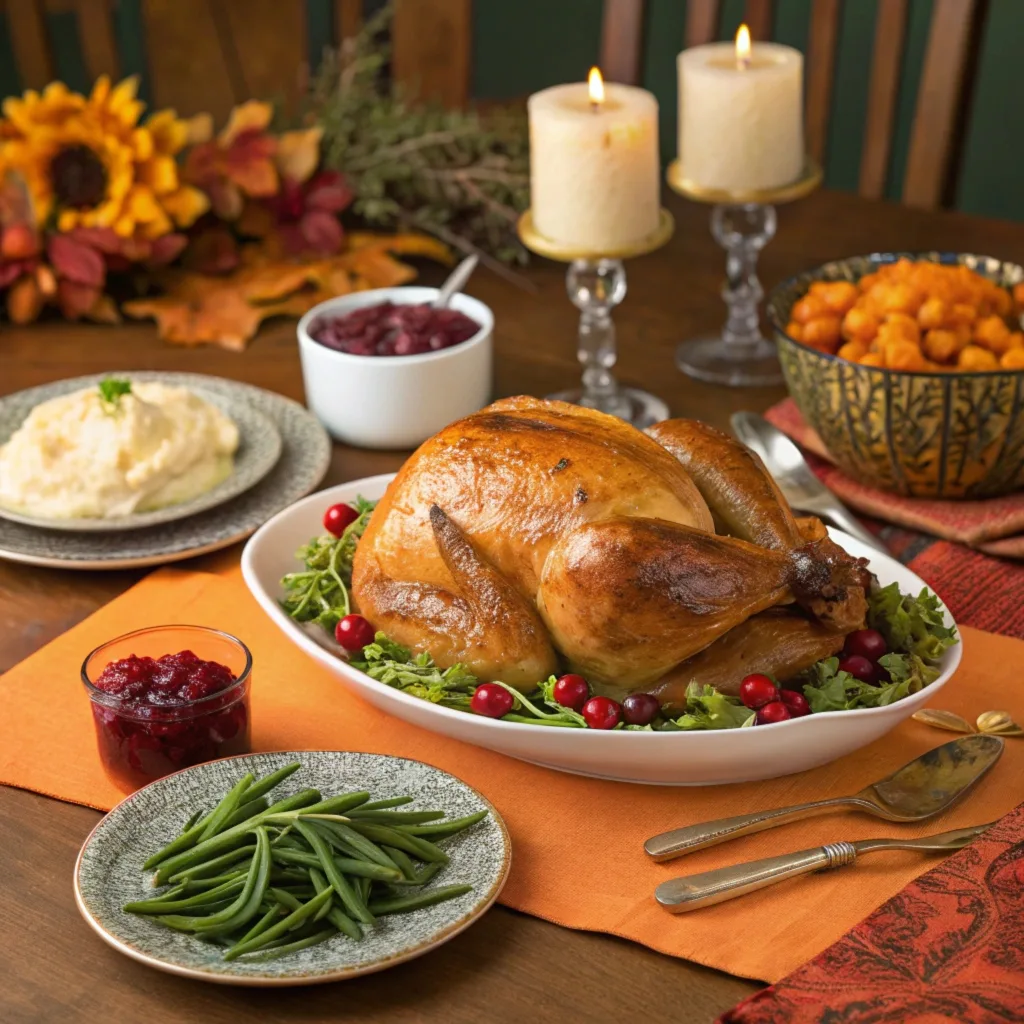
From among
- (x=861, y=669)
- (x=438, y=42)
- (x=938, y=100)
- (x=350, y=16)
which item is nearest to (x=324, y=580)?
(x=861, y=669)

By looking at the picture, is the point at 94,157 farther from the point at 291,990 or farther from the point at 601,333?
the point at 291,990

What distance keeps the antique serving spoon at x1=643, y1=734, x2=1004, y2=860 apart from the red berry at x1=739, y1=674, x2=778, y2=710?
10 centimetres

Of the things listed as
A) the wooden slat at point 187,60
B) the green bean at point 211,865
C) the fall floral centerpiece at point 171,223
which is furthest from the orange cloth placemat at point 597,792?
the wooden slat at point 187,60

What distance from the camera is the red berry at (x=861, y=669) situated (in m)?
1.30

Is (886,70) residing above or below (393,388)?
above

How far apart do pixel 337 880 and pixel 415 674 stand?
11.4 inches

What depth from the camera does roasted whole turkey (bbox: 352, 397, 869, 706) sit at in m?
1.21

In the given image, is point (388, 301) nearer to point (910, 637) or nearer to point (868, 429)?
point (868, 429)

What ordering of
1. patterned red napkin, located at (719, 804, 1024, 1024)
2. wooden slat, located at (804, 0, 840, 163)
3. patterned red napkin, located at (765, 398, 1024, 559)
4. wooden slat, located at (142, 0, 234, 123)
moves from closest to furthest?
1. patterned red napkin, located at (719, 804, 1024, 1024)
2. patterned red napkin, located at (765, 398, 1024, 559)
3. wooden slat, located at (804, 0, 840, 163)
4. wooden slat, located at (142, 0, 234, 123)

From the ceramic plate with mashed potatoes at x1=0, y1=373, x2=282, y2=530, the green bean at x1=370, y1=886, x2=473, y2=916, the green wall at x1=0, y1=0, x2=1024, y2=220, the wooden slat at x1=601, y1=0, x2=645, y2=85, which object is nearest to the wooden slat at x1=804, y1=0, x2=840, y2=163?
the wooden slat at x1=601, y1=0, x2=645, y2=85

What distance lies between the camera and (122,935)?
103cm

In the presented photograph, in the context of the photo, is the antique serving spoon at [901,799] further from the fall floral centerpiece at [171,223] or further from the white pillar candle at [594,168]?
the fall floral centerpiece at [171,223]

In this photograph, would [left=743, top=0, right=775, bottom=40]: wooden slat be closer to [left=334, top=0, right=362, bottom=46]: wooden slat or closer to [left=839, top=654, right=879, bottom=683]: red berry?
[left=334, top=0, right=362, bottom=46]: wooden slat

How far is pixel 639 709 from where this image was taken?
4.08ft
